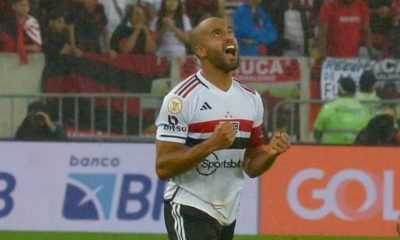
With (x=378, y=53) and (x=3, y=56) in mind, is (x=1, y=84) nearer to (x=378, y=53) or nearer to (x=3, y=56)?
(x=3, y=56)

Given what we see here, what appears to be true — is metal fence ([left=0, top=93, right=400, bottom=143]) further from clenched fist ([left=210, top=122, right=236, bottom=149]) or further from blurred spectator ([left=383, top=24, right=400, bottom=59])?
clenched fist ([left=210, top=122, right=236, bottom=149])

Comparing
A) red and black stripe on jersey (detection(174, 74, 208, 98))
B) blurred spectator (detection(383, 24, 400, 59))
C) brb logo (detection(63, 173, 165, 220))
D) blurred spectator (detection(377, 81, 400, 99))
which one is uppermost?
red and black stripe on jersey (detection(174, 74, 208, 98))

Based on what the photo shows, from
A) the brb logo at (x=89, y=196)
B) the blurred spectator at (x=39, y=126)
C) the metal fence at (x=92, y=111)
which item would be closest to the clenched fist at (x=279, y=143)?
the brb logo at (x=89, y=196)

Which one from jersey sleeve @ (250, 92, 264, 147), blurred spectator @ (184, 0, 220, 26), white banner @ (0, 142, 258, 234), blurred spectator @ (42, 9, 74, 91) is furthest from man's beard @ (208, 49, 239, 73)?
blurred spectator @ (184, 0, 220, 26)

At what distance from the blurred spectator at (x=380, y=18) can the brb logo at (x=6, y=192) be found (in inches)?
203

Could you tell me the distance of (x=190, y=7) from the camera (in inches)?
684

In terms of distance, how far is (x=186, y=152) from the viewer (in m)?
7.57

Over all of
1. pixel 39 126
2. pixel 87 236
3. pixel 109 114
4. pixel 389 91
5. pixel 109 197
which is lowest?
pixel 87 236

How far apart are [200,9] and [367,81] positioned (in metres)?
2.45

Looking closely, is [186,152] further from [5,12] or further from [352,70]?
[5,12]

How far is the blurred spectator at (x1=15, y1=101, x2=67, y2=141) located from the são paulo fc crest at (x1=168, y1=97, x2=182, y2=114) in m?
7.56

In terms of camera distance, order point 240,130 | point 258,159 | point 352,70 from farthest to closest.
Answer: point 352,70
point 258,159
point 240,130

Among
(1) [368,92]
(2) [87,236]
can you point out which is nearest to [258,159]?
(2) [87,236]

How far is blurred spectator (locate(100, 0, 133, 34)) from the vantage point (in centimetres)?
1714
